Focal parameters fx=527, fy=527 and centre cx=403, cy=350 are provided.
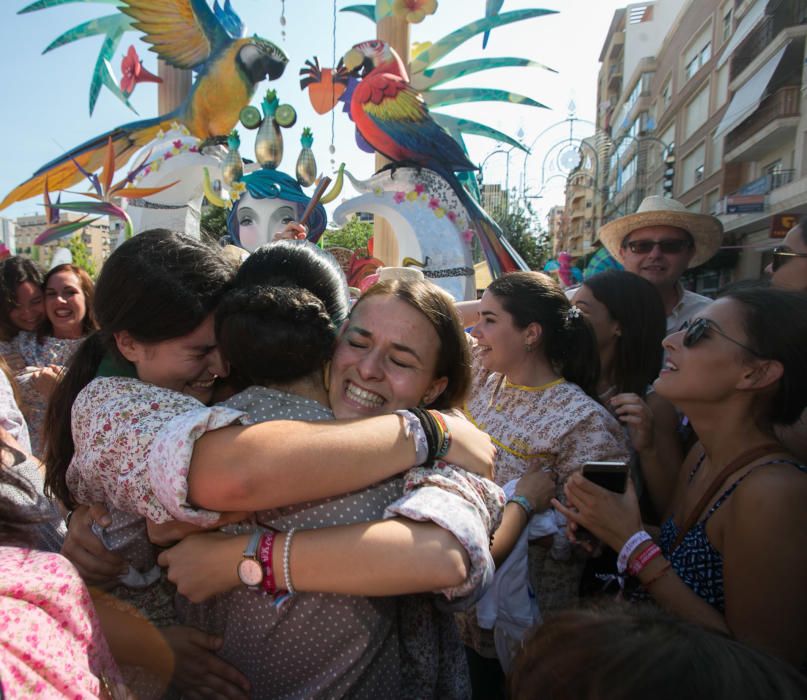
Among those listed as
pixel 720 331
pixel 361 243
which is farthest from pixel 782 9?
pixel 720 331

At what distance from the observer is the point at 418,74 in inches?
308

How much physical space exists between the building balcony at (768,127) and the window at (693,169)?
346cm

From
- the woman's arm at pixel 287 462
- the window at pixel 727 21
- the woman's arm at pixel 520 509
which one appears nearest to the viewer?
the woman's arm at pixel 287 462

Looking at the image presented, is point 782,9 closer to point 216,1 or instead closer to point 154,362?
point 216,1

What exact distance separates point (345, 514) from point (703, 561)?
110 centimetres

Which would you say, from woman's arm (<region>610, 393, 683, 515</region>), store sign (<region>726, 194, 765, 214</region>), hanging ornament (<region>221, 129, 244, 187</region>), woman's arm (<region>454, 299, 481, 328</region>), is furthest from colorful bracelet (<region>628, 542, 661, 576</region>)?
store sign (<region>726, 194, 765, 214</region>)

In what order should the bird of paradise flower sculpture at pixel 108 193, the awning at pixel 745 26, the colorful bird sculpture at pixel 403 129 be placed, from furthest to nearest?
the awning at pixel 745 26
the bird of paradise flower sculpture at pixel 108 193
the colorful bird sculpture at pixel 403 129

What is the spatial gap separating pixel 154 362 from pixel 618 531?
1369 mm

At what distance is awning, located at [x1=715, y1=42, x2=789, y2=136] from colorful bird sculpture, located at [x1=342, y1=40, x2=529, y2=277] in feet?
51.5

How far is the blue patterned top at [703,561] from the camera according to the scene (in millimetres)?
1449

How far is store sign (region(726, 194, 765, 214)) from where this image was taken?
55.4ft

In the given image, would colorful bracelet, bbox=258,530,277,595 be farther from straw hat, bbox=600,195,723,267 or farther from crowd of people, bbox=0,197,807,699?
straw hat, bbox=600,195,723,267

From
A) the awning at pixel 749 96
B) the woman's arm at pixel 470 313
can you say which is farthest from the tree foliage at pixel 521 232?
the woman's arm at pixel 470 313

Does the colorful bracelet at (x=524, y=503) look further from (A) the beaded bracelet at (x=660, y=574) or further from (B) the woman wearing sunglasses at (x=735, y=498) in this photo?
(A) the beaded bracelet at (x=660, y=574)
